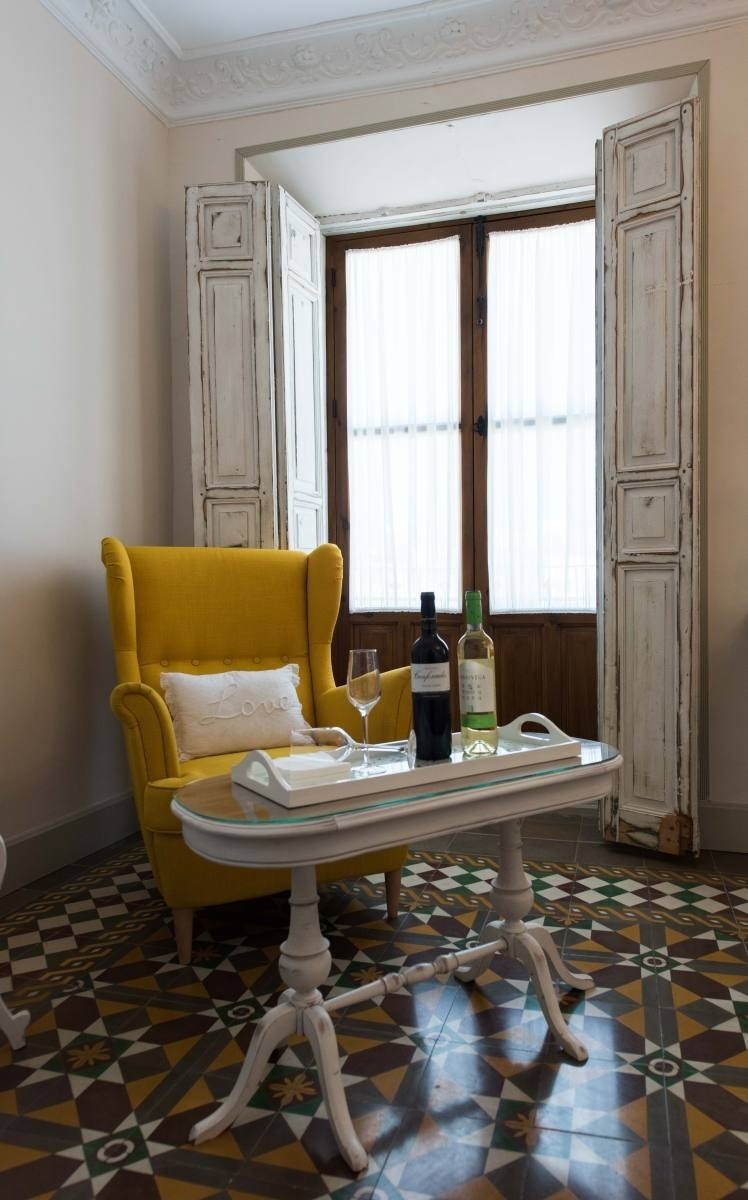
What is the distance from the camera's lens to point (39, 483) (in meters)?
3.02

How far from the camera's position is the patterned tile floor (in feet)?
4.93

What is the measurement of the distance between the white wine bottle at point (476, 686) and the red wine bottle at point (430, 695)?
0.15 feet

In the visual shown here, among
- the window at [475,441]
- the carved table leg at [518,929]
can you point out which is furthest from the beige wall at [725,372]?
the carved table leg at [518,929]

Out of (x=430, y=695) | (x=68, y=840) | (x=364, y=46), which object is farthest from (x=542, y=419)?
(x=68, y=840)

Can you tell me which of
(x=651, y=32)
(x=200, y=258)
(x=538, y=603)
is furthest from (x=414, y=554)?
(x=651, y=32)

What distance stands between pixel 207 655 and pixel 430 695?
1435 mm

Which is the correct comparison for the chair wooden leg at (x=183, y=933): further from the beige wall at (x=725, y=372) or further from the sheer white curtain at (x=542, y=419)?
the sheer white curtain at (x=542, y=419)

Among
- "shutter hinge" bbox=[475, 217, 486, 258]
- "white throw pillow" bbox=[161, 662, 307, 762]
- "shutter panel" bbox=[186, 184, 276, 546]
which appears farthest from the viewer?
"shutter hinge" bbox=[475, 217, 486, 258]

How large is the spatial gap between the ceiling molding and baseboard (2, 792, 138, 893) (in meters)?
3.02

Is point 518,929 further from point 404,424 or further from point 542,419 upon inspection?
point 404,424

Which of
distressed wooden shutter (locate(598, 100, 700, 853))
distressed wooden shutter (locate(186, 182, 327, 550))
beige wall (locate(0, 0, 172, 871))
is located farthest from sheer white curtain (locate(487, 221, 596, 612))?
beige wall (locate(0, 0, 172, 871))

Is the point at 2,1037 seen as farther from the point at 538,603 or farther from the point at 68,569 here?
the point at 538,603

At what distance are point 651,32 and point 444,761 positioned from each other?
3.15 metres

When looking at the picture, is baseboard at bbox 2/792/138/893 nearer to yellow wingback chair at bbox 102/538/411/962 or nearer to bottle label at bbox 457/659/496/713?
yellow wingback chair at bbox 102/538/411/962
